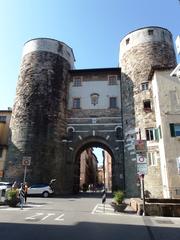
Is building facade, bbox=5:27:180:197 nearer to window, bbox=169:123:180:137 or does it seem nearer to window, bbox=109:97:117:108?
window, bbox=109:97:117:108

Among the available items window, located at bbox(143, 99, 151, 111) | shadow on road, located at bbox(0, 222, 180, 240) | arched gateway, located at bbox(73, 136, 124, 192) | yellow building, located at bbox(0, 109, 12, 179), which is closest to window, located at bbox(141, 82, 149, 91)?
window, located at bbox(143, 99, 151, 111)

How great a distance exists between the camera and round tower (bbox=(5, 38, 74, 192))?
25203mm

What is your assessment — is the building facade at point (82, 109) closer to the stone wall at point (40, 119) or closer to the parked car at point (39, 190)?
the stone wall at point (40, 119)

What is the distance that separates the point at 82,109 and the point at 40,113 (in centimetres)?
523

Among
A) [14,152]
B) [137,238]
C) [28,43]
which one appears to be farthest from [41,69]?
[137,238]

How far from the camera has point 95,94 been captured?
96.7 feet

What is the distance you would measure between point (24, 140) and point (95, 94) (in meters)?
10.2

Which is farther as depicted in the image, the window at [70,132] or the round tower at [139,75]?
the window at [70,132]

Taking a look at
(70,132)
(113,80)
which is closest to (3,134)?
(70,132)

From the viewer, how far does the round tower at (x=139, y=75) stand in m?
24.5

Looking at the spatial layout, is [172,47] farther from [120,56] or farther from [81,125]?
[81,125]

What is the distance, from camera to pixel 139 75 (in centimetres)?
2680

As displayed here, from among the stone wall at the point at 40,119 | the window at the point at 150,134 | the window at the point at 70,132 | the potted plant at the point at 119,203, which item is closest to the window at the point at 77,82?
the stone wall at the point at 40,119

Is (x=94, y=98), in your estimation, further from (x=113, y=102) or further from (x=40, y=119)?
(x=40, y=119)
